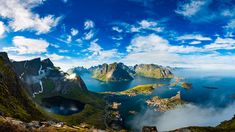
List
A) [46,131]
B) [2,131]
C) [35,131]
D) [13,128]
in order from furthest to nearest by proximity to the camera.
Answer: [46,131]
[35,131]
[13,128]
[2,131]

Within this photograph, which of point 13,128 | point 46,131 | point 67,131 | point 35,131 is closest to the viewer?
point 13,128

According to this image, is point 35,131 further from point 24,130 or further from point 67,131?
point 67,131

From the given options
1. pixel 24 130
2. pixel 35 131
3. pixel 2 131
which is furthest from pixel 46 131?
pixel 2 131

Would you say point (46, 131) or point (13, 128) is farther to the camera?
point (46, 131)

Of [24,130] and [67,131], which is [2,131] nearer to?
[24,130]

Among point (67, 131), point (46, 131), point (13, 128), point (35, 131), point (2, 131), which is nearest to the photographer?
point (2, 131)

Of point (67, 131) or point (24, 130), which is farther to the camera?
point (67, 131)

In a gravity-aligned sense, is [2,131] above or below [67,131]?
above

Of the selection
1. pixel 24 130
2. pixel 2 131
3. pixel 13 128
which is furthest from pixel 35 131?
pixel 2 131

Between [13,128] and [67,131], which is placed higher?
[13,128]
